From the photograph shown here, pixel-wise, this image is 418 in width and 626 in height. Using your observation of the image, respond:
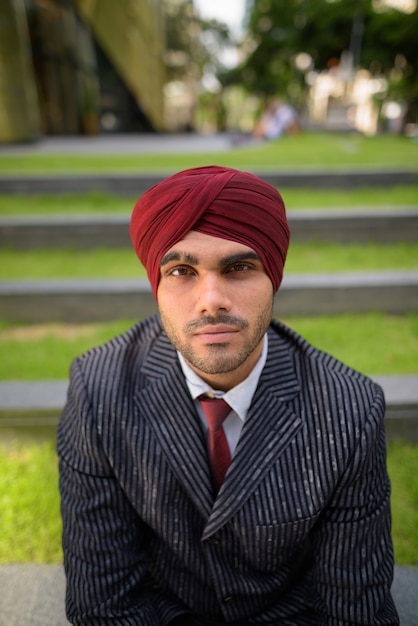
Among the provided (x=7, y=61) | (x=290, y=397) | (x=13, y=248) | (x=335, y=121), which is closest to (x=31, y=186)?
(x=13, y=248)

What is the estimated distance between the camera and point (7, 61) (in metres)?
9.71

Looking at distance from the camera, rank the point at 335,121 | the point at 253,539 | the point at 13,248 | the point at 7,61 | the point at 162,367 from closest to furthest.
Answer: the point at 253,539, the point at 162,367, the point at 13,248, the point at 7,61, the point at 335,121

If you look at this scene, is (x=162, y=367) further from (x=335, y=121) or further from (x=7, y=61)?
(x=335, y=121)

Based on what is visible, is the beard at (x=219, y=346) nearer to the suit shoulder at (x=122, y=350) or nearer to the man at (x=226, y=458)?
the man at (x=226, y=458)

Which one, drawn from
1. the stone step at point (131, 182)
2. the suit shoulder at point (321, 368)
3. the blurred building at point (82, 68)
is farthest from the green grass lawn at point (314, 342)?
the blurred building at point (82, 68)

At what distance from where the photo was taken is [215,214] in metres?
1.06

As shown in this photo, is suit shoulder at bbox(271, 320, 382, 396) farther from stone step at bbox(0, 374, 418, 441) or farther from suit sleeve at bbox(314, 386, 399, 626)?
stone step at bbox(0, 374, 418, 441)

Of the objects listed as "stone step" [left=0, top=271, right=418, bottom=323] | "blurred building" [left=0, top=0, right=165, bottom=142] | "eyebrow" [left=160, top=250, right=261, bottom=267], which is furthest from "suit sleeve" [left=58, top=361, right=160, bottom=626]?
"blurred building" [left=0, top=0, right=165, bottom=142]

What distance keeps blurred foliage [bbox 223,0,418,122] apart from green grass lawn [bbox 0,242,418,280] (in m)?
19.2

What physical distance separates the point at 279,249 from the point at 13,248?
143 inches

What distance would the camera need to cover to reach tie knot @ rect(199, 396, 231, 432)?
1273 mm

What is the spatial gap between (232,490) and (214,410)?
0.22 metres

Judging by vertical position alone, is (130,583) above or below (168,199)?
below

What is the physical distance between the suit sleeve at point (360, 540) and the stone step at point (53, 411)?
1.15m
